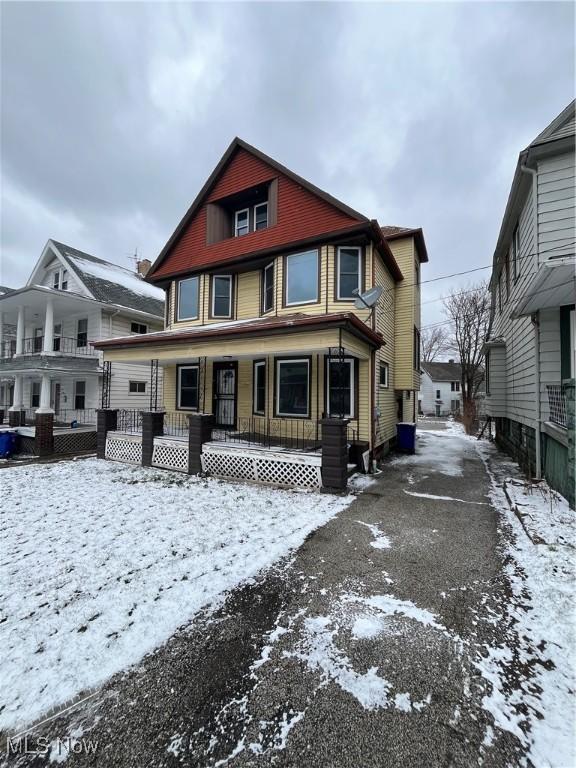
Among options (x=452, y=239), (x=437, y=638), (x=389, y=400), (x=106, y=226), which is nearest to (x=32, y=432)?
(x=389, y=400)

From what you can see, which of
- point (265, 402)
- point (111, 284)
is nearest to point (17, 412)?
point (111, 284)

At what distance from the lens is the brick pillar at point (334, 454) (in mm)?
6969

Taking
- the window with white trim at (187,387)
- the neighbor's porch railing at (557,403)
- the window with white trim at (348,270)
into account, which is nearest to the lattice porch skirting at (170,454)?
the window with white trim at (187,387)

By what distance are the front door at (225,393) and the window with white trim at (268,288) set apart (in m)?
2.31

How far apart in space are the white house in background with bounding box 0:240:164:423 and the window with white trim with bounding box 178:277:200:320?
17.8 ft

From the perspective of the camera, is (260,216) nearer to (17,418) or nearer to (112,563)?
(112,563)

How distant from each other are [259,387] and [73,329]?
12.9 meters

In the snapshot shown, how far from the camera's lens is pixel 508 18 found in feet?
25.5

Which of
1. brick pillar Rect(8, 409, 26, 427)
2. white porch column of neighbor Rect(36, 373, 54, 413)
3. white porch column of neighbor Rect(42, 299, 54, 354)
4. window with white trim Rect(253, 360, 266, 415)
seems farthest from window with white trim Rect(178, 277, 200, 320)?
brick pillar Rect(8, 409, 26, 427)

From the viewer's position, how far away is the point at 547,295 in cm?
645

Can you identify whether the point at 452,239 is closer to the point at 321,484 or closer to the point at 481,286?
the point at 481,286

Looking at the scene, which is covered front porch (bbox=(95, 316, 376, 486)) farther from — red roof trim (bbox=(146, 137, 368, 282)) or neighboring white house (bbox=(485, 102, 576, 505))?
red roof trim (bbox=(146, 137, 368, 282))

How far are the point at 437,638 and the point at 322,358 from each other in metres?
7.25

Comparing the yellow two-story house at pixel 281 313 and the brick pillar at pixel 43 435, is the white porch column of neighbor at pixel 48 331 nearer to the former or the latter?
the brick pillar at pixel 43 435
